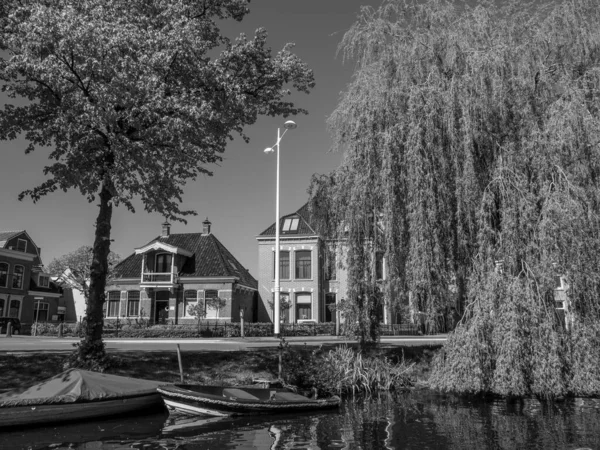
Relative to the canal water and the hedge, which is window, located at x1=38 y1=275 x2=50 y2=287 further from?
the canal water

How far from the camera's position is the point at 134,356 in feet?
55.0

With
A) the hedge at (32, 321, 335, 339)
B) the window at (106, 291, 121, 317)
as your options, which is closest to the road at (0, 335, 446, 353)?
the hedge at (32, 321, 335, 339)

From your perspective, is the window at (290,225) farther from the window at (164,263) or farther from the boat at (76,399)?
the boat at (76,399)

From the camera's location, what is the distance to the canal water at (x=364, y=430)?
369 inches

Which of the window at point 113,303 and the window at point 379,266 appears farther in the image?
the window at point 113,303

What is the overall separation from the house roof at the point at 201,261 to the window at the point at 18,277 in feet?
37.7

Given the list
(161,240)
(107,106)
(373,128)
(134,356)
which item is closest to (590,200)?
(373,128)

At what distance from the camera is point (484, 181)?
13969 mm

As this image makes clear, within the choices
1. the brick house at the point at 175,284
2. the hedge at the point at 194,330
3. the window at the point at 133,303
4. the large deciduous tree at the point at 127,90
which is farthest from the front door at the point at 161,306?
the large deciduous tree at the point at 127,90

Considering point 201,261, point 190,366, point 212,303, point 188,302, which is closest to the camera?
point 190,366

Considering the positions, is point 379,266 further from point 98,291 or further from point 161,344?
point 161,344

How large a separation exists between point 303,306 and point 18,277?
94.0ft

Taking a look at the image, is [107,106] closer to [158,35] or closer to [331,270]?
[158,35]

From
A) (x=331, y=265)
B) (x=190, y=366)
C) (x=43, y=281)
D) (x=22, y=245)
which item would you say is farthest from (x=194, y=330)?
(x=43, y=281)
